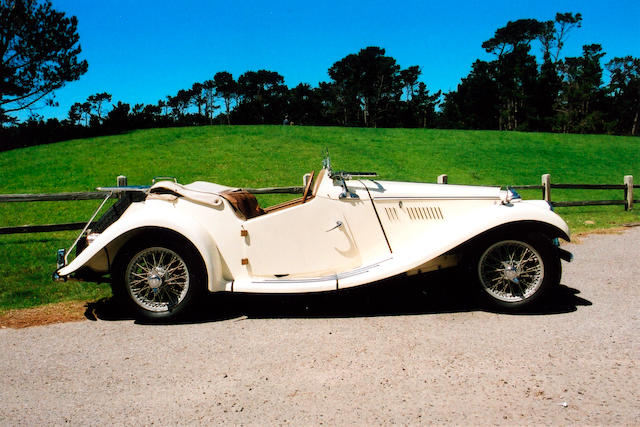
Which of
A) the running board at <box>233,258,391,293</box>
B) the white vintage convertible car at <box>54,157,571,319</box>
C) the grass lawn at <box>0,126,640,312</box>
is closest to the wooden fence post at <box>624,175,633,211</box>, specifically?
the grass lawn at <box>0,126,640,312</box>

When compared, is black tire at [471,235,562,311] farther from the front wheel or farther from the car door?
the car door

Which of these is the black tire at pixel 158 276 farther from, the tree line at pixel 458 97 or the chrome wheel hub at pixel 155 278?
the tree line at pixel 458 97

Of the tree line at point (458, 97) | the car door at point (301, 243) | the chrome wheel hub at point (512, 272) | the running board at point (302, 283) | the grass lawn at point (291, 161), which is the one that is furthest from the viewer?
the tree line at point (458, 97)

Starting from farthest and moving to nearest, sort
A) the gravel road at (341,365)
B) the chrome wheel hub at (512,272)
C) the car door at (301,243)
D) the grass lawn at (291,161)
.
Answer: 1. the grass lawn at (291,161)
2. the car door at (301,243)
3. the chrome wheel hub at (512,272)
4. the gravel road at (341,365)

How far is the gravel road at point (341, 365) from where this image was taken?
269 centimetres

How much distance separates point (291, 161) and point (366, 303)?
1871 cm

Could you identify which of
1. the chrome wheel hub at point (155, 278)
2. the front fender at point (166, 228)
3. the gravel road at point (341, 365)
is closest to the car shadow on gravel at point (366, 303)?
the gravel road at point (341, 365)

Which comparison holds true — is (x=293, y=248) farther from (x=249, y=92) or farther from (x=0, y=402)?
(x=249, y=92)

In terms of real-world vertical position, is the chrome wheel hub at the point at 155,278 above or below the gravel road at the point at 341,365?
above

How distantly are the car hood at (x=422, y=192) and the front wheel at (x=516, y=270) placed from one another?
0.56 metres

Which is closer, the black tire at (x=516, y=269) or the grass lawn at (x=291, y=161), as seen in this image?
the black tire at (x=516, y=269)

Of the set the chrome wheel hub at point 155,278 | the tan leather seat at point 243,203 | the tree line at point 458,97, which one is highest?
the tree line at point 458,97

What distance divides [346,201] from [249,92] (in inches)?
3323

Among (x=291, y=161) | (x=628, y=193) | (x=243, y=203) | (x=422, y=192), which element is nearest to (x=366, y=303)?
(x=422, y=192)
